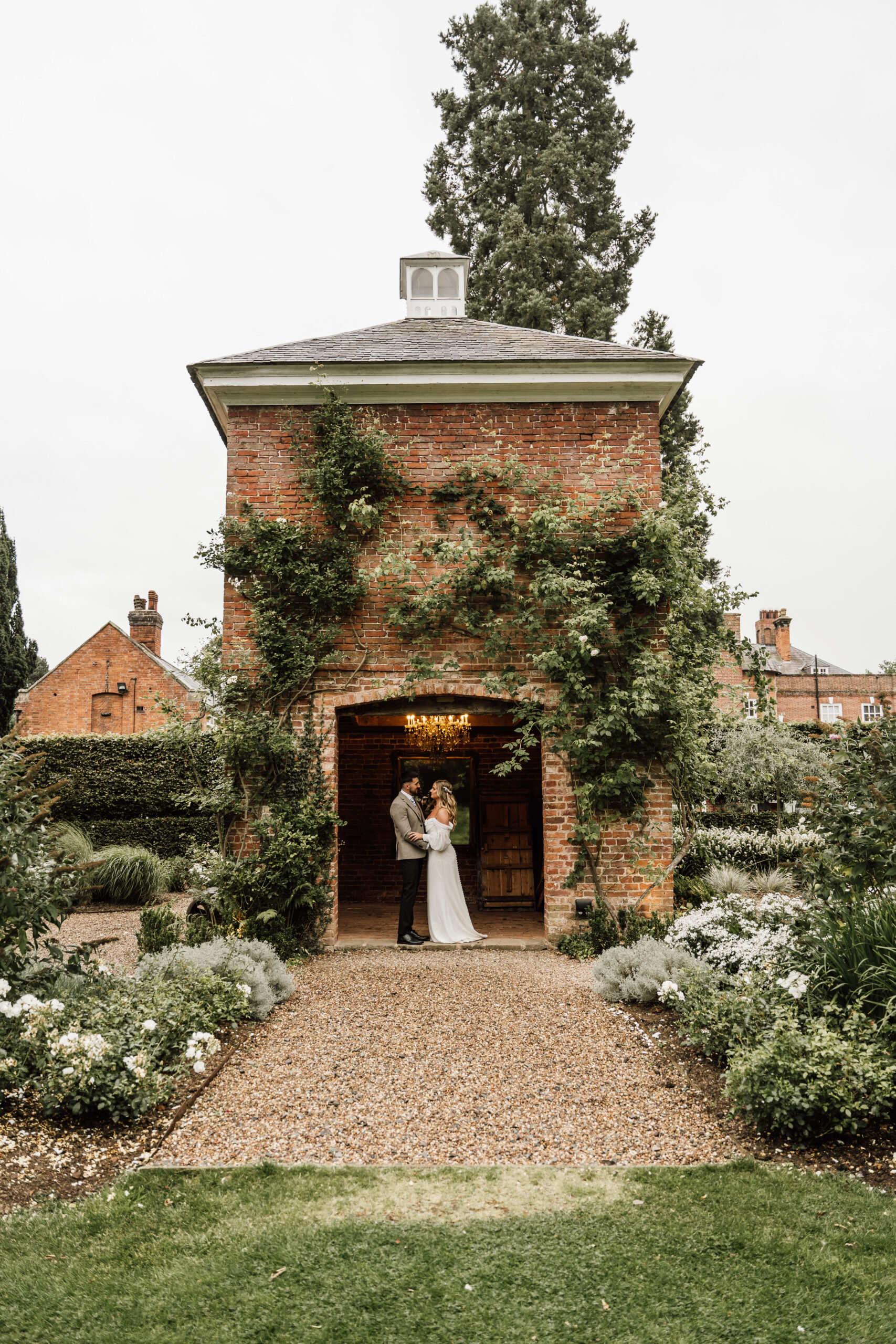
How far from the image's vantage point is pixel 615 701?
8617mm

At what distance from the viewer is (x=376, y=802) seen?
524 inches

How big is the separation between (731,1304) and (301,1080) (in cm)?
292

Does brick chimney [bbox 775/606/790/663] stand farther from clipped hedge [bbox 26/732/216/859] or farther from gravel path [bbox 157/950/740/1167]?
gravel path [bbox 157/950/740/1167]

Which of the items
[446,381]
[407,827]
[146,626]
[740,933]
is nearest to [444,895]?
[407,827]

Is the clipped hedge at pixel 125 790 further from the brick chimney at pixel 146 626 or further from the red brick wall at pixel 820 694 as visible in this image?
the red brick wall at pixel 820 694

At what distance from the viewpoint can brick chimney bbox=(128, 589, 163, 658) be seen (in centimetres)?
2597

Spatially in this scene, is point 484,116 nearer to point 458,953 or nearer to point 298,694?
point 298,694

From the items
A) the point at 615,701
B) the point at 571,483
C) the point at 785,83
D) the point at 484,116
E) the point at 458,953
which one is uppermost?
the point at 484,116

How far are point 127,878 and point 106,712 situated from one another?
1296 cm

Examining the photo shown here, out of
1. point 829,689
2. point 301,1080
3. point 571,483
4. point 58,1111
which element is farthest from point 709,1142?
point 829,689

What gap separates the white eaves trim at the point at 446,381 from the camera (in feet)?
29.8

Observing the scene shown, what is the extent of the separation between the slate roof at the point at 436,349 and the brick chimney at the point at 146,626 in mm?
17287

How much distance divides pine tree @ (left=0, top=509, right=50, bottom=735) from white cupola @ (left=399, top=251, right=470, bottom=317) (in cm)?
1175

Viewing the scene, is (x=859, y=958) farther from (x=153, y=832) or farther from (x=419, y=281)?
(x=153, y=832)
